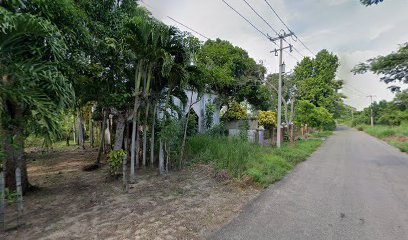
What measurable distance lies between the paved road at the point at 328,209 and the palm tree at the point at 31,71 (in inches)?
129

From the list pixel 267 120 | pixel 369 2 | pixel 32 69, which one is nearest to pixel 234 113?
pixel 267 120

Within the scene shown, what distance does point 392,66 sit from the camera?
7.68 m

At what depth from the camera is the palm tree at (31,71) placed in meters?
2.94

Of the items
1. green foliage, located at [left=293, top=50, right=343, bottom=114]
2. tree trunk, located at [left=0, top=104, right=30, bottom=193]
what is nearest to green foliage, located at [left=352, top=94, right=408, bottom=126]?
green foliage, located at [left=293, top=50, right=343, bottom=114]

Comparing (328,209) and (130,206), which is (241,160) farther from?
(130,206)

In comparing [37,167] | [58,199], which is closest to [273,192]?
[58,199]

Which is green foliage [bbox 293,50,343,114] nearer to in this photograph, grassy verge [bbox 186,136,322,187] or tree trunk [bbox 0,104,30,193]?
grassy verge [bbox 186,136,322,187]

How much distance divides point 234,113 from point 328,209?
12225 millimetres

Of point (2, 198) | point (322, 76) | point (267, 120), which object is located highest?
point (322, 76)

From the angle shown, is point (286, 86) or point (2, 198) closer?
point (2, 198)

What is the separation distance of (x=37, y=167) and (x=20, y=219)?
5.57 metres

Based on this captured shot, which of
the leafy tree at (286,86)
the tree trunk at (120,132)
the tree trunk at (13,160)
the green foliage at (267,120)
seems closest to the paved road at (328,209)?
the tree trunk at (120,132)

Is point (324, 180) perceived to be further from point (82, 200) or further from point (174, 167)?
point (82, 200)

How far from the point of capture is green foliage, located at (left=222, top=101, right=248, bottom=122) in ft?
53.1
